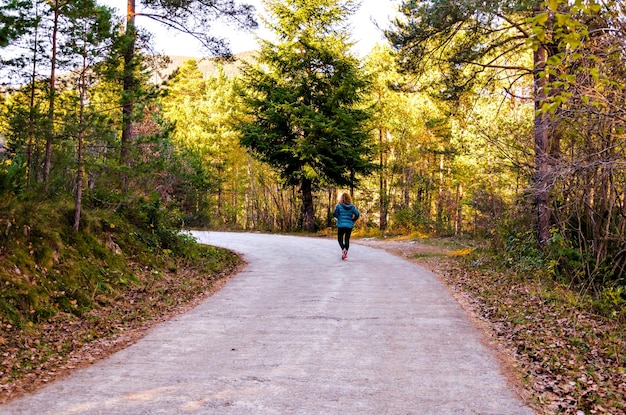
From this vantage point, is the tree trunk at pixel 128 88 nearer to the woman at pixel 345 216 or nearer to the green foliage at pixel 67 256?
the green foliage at pixel 67 256

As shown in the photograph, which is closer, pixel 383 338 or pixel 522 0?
pixel 383 338

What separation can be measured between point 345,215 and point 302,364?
9.50 metres

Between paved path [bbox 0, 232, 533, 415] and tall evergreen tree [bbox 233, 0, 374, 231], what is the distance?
59.3 ft

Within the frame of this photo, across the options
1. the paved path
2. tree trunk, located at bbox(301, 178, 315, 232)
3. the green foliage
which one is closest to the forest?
the green foliage

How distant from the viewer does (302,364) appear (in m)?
5.94

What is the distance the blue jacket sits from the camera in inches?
599

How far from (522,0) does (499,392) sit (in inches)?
337

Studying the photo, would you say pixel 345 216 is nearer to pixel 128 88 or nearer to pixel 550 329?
pixel 128 88

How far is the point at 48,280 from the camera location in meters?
8.58

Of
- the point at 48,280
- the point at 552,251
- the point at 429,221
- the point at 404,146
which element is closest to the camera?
the point at 48,280

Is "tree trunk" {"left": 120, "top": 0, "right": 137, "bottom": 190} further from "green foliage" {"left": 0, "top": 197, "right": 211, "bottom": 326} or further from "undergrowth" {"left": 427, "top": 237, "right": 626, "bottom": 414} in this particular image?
"undergrowth" {"left": 427, "top": 237, "right": 626, "bottom": 414}

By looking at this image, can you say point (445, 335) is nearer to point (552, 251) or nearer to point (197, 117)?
point (552, 251)

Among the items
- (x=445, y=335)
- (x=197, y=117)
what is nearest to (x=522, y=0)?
(x=445, y=335)

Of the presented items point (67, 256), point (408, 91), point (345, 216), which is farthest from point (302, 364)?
point (408, 91)
